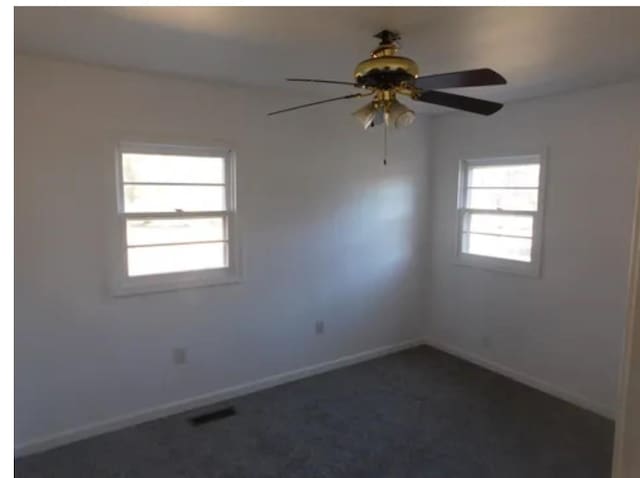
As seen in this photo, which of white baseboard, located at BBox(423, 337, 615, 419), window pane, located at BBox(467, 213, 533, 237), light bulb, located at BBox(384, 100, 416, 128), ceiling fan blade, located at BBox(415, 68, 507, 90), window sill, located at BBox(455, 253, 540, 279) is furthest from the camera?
window pane, located at BBox(467, 213, 533, 237)

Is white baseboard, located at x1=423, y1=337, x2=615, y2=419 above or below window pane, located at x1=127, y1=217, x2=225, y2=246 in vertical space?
below

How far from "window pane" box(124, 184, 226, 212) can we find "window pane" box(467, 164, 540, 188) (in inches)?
96.6

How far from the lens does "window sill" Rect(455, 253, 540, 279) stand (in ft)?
12.5

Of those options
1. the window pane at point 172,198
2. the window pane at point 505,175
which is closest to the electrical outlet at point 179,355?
the window pane at point 172,198

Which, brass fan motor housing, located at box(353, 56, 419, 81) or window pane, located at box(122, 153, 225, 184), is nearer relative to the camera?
brass fan motor housing, located at box(353, 56, 419, 81)

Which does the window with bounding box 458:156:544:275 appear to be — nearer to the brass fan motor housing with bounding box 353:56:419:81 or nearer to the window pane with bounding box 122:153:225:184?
the brass fan motor housing with bounding box 353:56:419:81

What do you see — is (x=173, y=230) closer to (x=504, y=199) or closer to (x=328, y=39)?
(x=328, y=39)

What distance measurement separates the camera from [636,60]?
8.75ft

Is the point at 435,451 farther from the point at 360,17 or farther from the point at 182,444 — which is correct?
the point at 360,17

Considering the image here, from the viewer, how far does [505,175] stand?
4121 mm

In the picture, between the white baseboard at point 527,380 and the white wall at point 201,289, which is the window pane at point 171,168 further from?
the white baseboard at point 527,380

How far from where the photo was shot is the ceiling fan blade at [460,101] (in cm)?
229

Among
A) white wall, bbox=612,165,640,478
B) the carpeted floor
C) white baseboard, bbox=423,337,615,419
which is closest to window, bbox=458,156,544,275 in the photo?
white baseboard, bbox=423,337,615,419

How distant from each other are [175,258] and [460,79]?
2349mm
